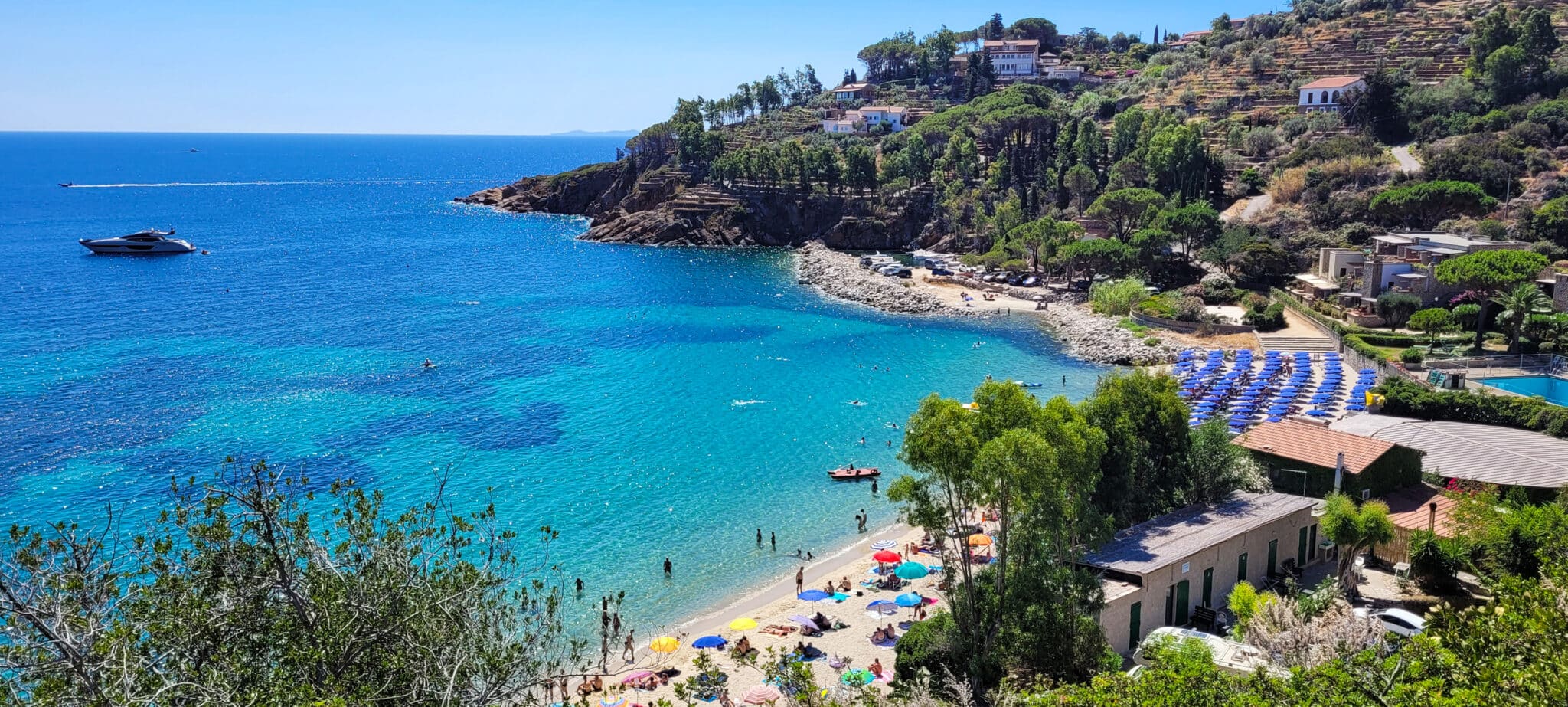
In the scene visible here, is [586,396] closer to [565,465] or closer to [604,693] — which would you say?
[565,465]

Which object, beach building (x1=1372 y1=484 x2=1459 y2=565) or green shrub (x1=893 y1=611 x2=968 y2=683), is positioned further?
beach building (x1=1372 y1=484 x2=1459 y2=565)

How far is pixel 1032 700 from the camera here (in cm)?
1470

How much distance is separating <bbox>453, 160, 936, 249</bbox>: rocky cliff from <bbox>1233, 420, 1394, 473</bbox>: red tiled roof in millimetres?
66390

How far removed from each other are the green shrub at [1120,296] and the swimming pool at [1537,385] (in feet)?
75.0

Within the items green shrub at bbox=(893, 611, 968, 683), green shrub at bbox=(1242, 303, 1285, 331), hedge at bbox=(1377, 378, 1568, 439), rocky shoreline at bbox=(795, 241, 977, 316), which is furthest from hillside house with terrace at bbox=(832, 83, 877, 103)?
green shrub at bbox=(893, 611, 968, 683)

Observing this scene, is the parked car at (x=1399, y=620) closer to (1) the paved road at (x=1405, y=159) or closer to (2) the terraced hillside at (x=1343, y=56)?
(1) the paved road at (x=1405, y=159)

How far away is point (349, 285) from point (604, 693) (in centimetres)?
6976

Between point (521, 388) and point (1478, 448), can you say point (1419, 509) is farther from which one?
point (521, 388)

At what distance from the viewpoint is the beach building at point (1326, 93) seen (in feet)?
309

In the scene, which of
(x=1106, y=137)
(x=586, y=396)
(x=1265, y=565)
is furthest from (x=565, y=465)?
(x=1106, y=137)

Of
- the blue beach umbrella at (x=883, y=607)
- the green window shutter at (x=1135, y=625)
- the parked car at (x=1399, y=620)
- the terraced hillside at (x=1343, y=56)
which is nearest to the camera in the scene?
the parked car at (x=1399, y=620)

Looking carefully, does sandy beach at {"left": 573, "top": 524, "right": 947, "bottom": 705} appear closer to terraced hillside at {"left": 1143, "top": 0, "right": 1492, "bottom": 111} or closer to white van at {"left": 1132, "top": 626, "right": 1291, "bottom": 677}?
white van at {"left": 1132, "top": 626, "right": 1291, "bottom": 677}

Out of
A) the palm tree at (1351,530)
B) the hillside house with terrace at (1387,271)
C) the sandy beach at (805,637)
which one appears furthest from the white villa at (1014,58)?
the palm tree at (1351,530)

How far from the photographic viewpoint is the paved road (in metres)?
77.4
